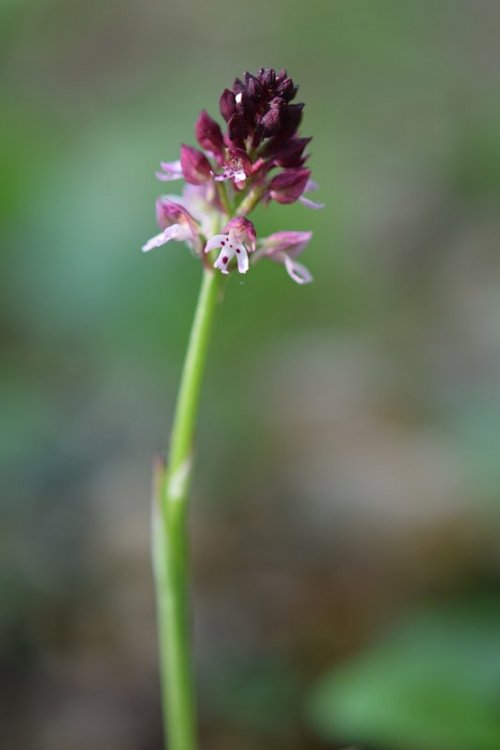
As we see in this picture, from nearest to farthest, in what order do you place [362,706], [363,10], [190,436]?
[190,436] → [362,706] → [363,10]

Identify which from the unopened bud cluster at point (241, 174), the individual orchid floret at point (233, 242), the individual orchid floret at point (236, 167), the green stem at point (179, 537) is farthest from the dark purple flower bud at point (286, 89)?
the green stem at point (179, 537)

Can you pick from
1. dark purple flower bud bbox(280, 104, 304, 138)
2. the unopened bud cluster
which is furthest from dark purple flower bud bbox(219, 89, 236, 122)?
dark purple flower bud bbox(280, 104, 304, 138)

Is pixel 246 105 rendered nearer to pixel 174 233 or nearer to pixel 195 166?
pixel 195 166

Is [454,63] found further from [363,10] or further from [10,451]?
[10,451]

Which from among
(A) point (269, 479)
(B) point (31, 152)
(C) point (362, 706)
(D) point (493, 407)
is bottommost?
(C) point (362, 706)

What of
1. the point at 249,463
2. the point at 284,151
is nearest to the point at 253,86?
the point at 284,151

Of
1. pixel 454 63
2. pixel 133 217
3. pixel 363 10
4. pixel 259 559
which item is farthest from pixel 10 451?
pixel 454 63

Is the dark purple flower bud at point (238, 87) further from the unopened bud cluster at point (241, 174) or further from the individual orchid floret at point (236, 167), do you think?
the individual orchid floret at point (236, 167)
